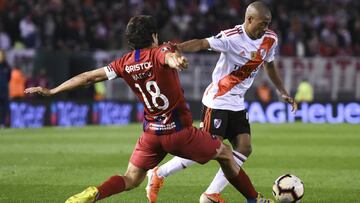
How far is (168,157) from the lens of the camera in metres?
14.4

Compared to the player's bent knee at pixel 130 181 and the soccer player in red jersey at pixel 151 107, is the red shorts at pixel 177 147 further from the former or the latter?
the player's bent knee at pixel 130 181

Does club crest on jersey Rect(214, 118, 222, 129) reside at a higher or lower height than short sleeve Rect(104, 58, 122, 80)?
lower

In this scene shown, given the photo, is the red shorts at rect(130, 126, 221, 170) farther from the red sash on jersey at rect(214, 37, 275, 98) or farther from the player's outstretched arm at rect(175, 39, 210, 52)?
the red sash on jersey at rect(214, 37, 275, 98)

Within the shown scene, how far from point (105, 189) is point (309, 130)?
40.7 ft

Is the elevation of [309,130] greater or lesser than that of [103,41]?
lesser

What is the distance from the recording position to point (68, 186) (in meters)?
10.4

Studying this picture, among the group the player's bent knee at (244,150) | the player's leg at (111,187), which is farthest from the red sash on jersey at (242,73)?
the player's leg at (111,187)

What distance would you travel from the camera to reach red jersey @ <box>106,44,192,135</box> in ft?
24.6

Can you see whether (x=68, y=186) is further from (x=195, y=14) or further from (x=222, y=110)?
(x=195, y=14)

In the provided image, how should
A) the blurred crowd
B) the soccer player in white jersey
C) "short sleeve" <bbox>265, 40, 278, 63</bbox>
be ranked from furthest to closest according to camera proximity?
the blurred crowd < "short sleeve" <bbox>265, 40, 278, 63</bbox> < the soccer player in white jersey

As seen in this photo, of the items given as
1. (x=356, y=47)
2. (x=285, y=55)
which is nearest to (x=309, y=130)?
(x=285, y=55)

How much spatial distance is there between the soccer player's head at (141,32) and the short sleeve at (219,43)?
111 cm

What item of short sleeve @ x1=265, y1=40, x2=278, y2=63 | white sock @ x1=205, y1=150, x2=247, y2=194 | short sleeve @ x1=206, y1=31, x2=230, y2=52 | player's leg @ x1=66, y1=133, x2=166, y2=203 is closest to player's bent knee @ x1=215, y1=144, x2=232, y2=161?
player's leg @ x1=66, y1=133, x2=166, y2=203

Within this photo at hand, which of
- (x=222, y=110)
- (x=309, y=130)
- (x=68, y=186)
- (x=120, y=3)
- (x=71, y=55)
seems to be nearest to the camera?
(x=222, y=110)
